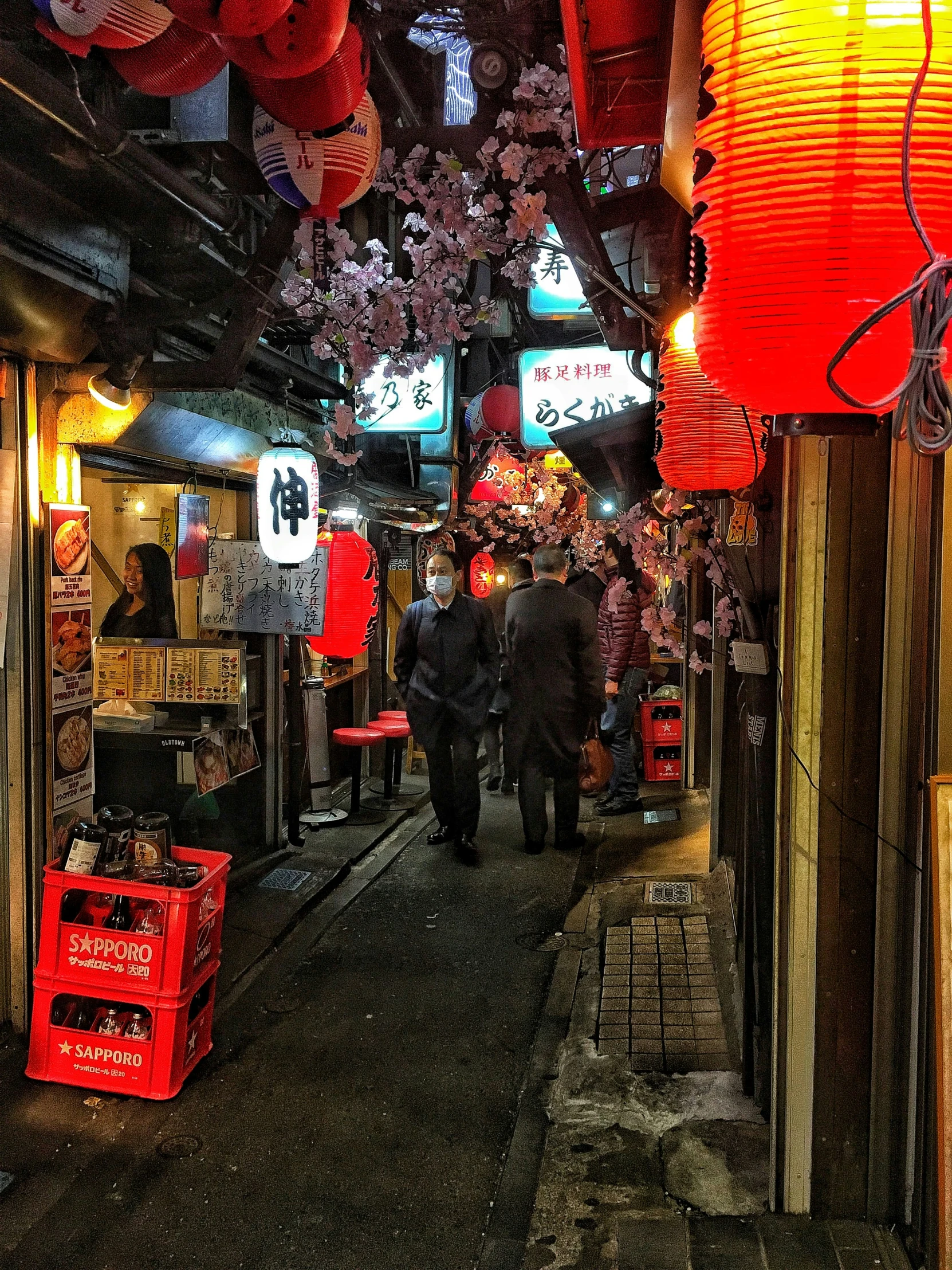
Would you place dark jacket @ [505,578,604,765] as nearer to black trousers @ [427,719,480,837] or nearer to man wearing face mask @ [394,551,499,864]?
man wearing face mask @ [394,551,499,864]

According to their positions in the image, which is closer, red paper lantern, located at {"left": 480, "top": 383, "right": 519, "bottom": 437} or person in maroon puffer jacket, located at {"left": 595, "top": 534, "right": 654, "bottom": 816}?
person in maroon puffer jacket, located at {"left": 595, "top": 534, "right": 654, "bottom": 816}

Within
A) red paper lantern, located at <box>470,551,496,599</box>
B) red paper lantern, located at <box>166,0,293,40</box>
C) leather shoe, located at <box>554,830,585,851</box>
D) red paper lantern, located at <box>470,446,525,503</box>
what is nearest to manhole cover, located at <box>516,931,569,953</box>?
leather shoe, located at <box>554,830,585,851</box>

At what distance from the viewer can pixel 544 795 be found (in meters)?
10.3

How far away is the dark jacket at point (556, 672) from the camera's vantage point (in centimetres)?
1015

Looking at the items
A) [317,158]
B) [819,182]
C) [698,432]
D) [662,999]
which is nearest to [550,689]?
[662,999]

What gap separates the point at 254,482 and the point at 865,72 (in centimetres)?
842

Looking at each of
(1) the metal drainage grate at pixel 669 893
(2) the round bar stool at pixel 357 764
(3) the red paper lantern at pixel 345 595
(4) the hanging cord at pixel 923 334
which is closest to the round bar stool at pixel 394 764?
(2) the round bar stool at pixel 357 764

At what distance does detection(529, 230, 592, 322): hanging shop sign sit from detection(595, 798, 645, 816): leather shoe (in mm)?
6122

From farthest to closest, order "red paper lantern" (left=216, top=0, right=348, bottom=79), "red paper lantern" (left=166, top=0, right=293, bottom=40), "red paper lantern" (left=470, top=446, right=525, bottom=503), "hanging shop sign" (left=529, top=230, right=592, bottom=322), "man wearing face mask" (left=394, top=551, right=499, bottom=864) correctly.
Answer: "red paper lantern" (left=470, top=446, right=525, bottom=503), "hanging shop sign" (left=529, top=230, right=592, bottom=322), "man wearing face mask" (left=394, top=551, right=499, bottom=864), "red paper lantern" (left=216, top=0, right=348, bottom=79), "red paper lantern" (left=166, top=0, right=293, bottom=40)

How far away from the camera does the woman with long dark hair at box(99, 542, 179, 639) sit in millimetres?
8758

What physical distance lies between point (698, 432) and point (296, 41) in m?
2.77

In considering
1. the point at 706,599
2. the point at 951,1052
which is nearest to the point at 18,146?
the point at 951,1052

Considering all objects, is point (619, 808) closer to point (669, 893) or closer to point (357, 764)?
point (669, 893)

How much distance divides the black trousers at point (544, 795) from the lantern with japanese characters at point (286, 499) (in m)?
3.77
